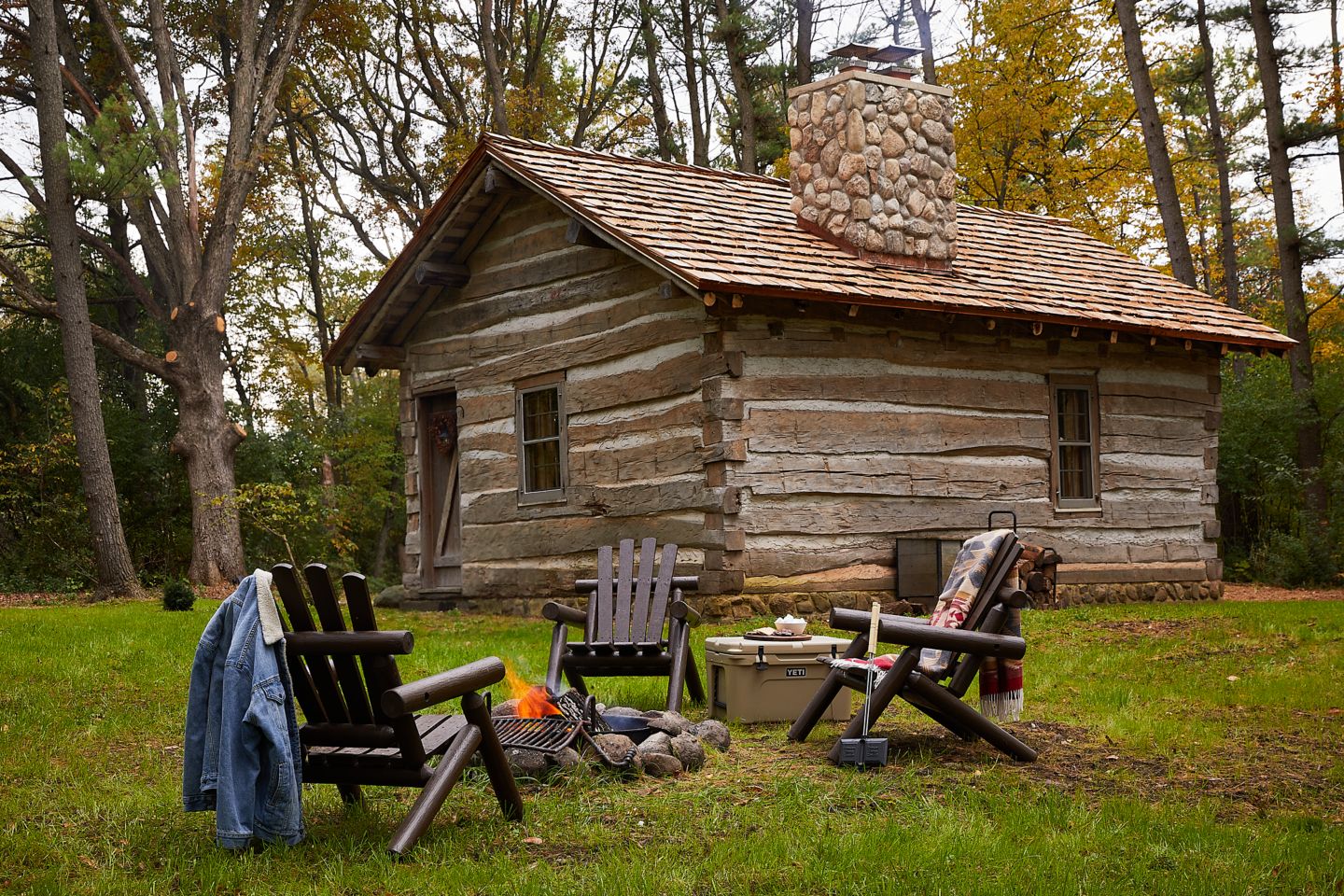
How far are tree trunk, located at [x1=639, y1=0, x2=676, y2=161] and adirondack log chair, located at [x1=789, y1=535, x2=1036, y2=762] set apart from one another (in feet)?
67.8

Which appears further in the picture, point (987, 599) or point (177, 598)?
point (177, 598)

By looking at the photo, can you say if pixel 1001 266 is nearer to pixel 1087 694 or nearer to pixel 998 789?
pixel 1087 694

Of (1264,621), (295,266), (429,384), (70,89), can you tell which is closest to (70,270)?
(429,384)

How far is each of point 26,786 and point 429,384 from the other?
1012cm

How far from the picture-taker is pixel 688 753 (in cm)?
582

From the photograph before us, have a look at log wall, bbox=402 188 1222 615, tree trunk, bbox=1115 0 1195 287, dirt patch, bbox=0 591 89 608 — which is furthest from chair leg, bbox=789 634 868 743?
tree trunk, bbox=1115 0 1195 287

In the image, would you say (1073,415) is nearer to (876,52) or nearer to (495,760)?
(876,52)

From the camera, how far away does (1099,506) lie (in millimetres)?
14594

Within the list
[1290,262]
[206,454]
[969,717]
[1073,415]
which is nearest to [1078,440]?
[1073,415]

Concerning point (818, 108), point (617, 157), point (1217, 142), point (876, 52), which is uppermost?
point (1217, 142)

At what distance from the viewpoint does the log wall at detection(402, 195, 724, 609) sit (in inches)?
485

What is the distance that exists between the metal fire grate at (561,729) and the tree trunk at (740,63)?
18.3 metres

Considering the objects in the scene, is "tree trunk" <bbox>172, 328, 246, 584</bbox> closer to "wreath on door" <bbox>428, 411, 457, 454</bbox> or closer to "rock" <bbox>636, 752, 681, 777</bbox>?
"wreath on door" <bbox>428, 411, 457, 454</bbox>

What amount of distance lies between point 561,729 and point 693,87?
2243 centimetres
